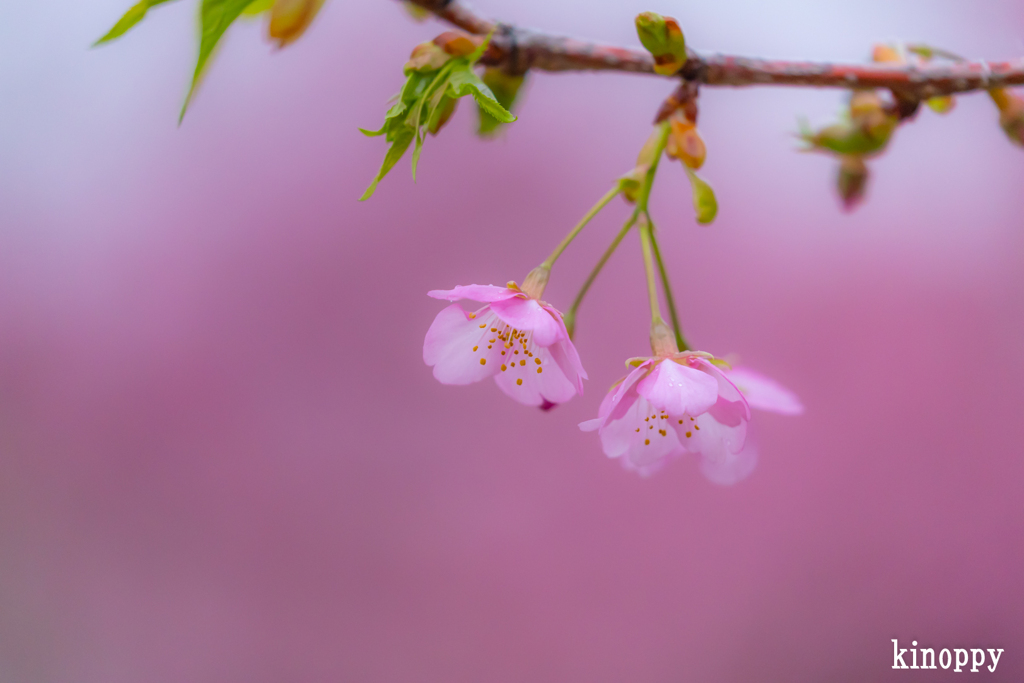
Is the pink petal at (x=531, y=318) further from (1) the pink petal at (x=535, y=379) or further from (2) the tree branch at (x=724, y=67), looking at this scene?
(2) the tree branch at (x=724, y=67)

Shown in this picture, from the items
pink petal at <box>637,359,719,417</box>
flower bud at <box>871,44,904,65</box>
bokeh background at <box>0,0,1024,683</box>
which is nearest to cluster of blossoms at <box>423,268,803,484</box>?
pink petal at <box>637,359,719,417</box>

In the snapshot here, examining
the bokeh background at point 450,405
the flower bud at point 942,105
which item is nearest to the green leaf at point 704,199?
the flower bud at point 942,105

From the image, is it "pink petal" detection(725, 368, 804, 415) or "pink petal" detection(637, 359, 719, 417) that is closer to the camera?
"pink petal" detection(637, 359, 719, 417)

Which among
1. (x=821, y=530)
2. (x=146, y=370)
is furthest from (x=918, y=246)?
(x=146, y=370)

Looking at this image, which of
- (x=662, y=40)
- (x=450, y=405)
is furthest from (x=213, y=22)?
(x=450, y=405)

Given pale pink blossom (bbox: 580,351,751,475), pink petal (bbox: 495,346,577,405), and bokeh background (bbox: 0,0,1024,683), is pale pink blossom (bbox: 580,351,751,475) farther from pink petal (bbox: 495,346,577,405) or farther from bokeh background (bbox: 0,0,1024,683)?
bokeh background (bbox: 0,0,1024,683)

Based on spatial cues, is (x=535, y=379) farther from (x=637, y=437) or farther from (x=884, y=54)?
(x=884, y=54)

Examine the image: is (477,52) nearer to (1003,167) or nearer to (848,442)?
(848,442)
